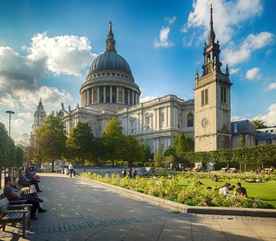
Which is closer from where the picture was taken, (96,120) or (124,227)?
(124,227)

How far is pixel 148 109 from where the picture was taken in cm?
9988

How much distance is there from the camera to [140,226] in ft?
32.1

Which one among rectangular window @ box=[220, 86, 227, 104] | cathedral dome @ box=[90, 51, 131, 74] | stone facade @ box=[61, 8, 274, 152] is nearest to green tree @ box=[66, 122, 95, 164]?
stone facade @ box=[61, 8, 274, 152]

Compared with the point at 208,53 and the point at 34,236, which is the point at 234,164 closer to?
the point at 208,53

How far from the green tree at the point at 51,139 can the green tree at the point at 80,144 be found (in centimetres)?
175

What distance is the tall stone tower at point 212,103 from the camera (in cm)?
6888

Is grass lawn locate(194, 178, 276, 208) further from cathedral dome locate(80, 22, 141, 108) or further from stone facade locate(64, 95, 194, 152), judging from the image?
cathedral dome locate(80, 22, 141, 108)

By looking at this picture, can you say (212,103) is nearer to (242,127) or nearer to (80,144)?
(242,127)

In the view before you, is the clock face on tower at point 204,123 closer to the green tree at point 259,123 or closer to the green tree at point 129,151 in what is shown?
the green tree at point 129,151

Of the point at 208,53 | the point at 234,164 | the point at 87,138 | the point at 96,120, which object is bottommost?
the point at 234,164

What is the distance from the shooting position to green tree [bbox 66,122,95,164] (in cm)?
5944

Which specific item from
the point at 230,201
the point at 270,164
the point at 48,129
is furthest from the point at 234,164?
the point at 230,201

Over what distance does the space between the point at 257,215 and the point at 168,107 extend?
79.7m

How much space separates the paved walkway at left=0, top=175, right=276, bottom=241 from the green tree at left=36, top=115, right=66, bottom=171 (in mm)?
42939
